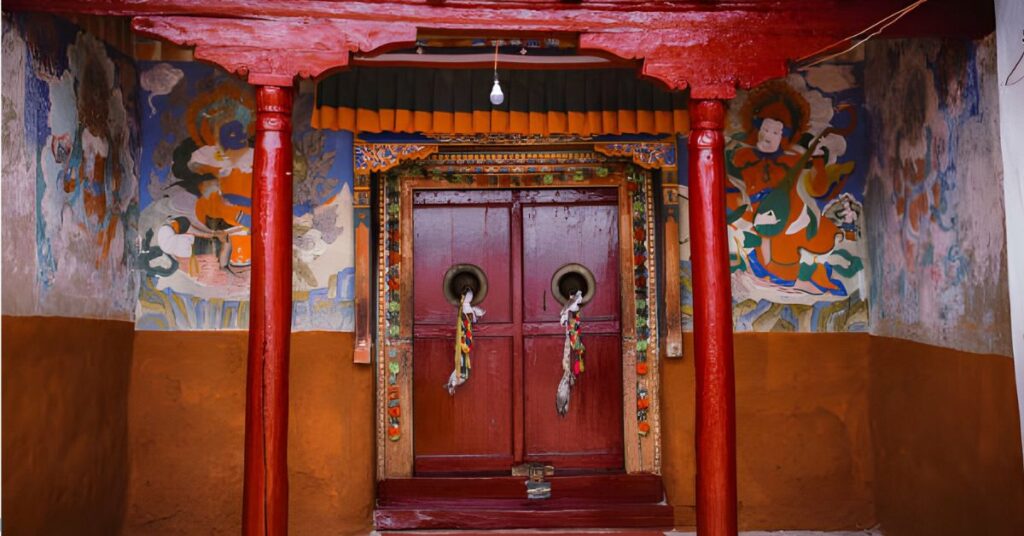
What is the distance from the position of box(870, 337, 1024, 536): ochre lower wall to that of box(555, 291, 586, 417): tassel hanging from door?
176 centimetres

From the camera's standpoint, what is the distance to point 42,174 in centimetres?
398

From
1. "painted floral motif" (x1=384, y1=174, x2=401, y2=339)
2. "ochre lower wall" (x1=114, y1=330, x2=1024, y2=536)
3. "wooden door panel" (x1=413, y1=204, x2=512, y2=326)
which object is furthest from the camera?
"wooden door panel" (x1=413, y1=204, x2=512, y2=326)

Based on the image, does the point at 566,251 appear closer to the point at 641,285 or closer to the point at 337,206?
the point at 641,285

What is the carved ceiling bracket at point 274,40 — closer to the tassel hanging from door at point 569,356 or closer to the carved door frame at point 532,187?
the carved door frame at point 532,187

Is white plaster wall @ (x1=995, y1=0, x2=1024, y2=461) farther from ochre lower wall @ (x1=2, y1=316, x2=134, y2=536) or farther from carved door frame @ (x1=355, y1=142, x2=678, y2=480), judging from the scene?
ochre lower wall @ (x1=2, y1=316, x2=134, y2=536)

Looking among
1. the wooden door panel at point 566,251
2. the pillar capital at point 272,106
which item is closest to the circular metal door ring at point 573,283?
the wooden door panel at point 566,251

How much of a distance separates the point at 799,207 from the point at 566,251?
1.46 meters

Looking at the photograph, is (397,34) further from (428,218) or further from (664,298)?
(664,298)

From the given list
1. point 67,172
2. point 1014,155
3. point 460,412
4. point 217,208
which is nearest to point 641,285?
point 460,412

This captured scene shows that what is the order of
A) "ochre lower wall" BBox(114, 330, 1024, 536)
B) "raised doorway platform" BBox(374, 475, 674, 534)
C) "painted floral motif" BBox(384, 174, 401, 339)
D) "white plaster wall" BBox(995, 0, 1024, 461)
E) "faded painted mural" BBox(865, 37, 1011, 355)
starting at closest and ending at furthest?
"white plaster wall" BBox(995, 0, 1024, 461), "faded painted mural" BBox(865, 37, 1011, 355), "ochre lower wall" BBox(114, 330, 1024, 536), "raised doorway platform" BBox(374, 475, 674, 534), "painted floral motif" BBox(384, 174, 401, 339)

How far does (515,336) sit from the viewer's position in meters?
5.45

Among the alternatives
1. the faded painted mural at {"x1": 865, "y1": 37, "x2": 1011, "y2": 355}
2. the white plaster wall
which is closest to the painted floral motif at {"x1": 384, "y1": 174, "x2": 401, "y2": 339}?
the faded painted mural at {"x1": 865, "y1": 37, "x2": 1011, "y2": 355}

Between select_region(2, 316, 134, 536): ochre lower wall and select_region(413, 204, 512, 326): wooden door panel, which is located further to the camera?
select_region(413, 204, 512, 326): wooden door panel

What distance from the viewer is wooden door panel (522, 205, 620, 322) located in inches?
216
